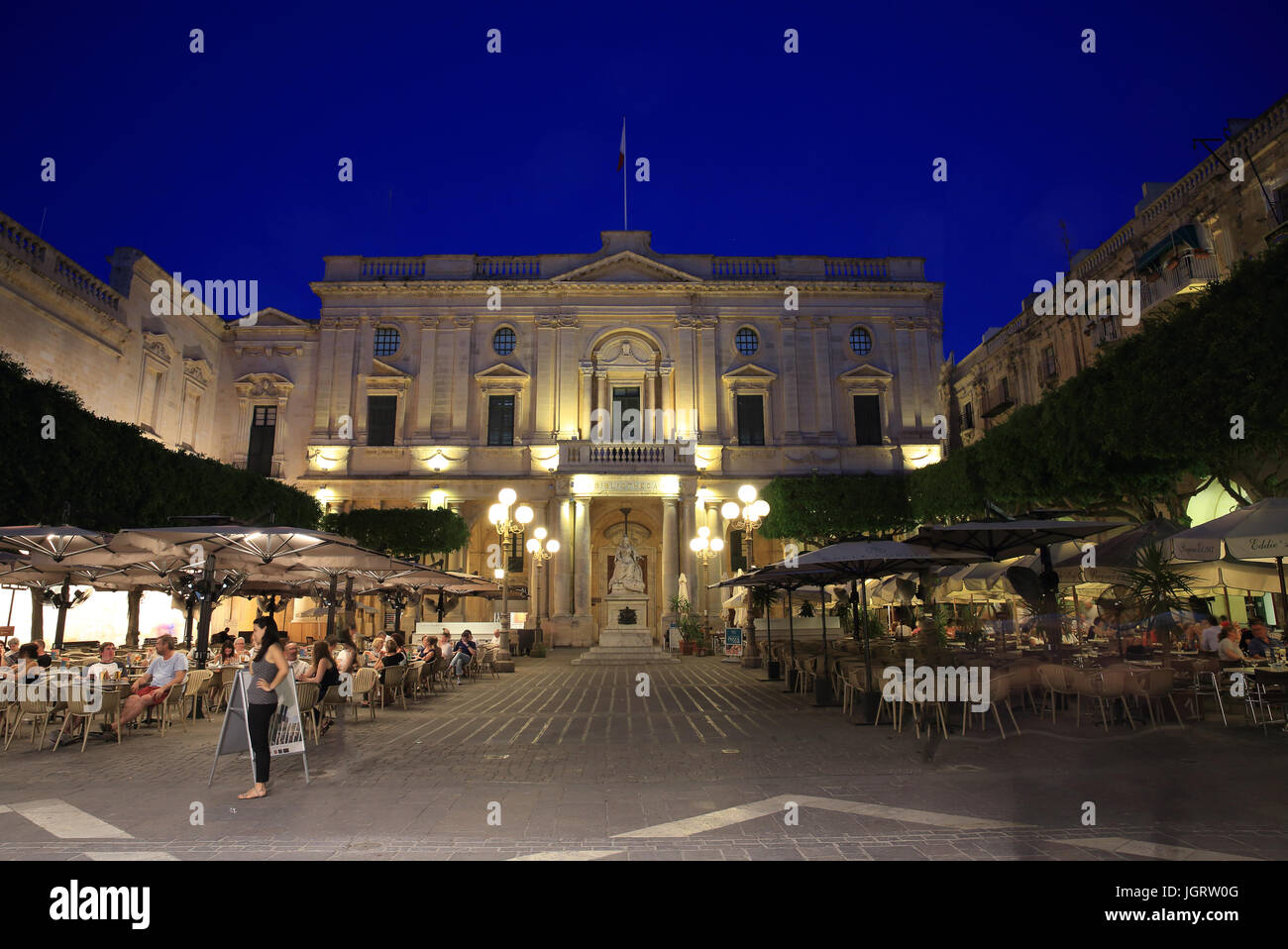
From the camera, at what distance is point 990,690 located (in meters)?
9.32

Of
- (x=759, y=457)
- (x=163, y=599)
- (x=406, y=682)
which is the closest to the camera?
(x=406, y=682)

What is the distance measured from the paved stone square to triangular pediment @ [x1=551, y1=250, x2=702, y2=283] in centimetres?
2748

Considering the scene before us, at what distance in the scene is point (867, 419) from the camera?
35656 millimetres

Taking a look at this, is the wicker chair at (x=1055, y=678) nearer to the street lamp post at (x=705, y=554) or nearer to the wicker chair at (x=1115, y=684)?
the wicker chair at (x=1115, y=684)

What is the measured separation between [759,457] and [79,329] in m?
25.9

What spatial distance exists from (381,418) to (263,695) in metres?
30.1

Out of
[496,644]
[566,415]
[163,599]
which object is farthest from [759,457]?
[163,599]

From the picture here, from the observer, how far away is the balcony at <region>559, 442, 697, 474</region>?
104 ft

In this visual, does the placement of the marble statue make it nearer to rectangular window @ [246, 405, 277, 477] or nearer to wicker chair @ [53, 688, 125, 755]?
wicker chair @ [53, 688, 125, 755]

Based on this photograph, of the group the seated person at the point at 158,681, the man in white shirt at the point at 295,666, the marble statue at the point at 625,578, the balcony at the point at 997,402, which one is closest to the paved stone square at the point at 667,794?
the seated person at the point at 158,681

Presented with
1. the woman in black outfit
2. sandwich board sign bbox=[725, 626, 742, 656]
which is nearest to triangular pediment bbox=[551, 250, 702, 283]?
sandwich board sign bbox=[725, 626, 742, 656]

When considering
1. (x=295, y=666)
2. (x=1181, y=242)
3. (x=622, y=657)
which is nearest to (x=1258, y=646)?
(x=1181, y=242)

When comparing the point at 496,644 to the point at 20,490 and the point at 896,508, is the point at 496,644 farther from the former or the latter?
the point at 896,508

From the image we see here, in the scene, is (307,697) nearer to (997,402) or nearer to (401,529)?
(401,529)
